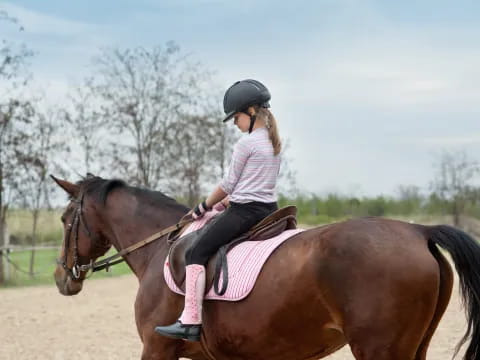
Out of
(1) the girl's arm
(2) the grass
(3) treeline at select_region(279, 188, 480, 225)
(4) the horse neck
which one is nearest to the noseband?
(4) the horse neck

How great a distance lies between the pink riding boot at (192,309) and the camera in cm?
445

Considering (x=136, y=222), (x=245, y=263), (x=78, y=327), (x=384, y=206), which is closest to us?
(x=245, y=263)

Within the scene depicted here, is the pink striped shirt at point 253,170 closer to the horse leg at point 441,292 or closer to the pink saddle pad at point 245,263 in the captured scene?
the pink saddle pad at point 245,263

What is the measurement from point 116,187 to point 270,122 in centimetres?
182

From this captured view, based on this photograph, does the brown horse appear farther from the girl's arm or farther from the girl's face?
the girl's face

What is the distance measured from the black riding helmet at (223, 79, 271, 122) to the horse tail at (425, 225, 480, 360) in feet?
5.18

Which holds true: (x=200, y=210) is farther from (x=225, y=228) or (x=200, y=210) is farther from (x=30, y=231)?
(x=30, y=231)

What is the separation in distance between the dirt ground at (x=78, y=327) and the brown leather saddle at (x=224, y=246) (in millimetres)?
4282

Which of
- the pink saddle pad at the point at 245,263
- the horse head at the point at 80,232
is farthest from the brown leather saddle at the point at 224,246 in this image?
the horse head at the point at 80,232

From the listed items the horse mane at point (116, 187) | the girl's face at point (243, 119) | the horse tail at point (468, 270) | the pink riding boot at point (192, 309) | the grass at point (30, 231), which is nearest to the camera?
the horse tail at point (468, 270)

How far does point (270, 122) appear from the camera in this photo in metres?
4.68

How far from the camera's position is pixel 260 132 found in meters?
4.63

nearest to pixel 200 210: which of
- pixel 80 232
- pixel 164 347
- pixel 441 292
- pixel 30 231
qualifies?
pixel 164 347

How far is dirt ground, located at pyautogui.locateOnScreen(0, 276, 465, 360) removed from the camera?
29.6ft
